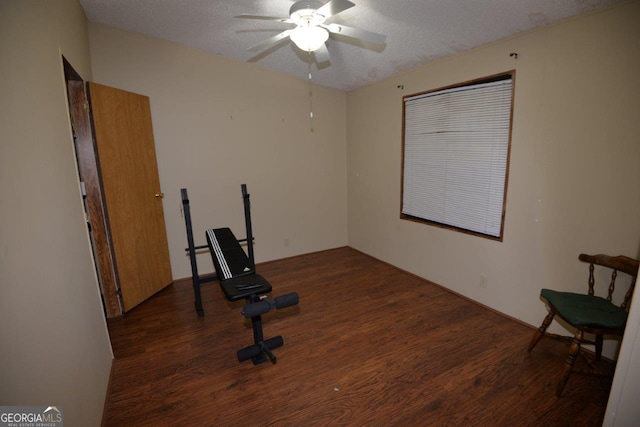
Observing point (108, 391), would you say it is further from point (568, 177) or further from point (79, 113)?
point (568, 177)

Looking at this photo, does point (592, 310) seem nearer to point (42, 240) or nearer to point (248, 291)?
point (248, 291)

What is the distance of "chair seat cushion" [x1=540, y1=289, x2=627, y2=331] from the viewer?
1.69 metres

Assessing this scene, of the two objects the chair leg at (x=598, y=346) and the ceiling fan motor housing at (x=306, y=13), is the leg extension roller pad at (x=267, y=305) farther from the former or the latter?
the chair leg at (x=598, y=346)

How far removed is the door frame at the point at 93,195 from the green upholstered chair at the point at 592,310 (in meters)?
3.60

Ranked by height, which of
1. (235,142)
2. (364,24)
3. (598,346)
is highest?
(364,24)

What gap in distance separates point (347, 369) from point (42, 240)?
6.14ft

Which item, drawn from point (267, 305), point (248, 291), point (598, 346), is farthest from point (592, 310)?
point (248, 291)

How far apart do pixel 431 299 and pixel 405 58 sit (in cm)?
254

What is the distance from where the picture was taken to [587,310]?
182cm

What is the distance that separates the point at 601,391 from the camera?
1793 millimetres

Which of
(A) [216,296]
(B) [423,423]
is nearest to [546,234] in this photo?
(B) [423,423]

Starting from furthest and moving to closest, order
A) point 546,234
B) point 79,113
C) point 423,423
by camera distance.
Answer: point 79,113 → point 546,234 → point 423,423

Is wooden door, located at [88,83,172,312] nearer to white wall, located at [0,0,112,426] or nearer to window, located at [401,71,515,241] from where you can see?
white wall, located at [0,0,112,426]

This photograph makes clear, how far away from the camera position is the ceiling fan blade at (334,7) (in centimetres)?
160
